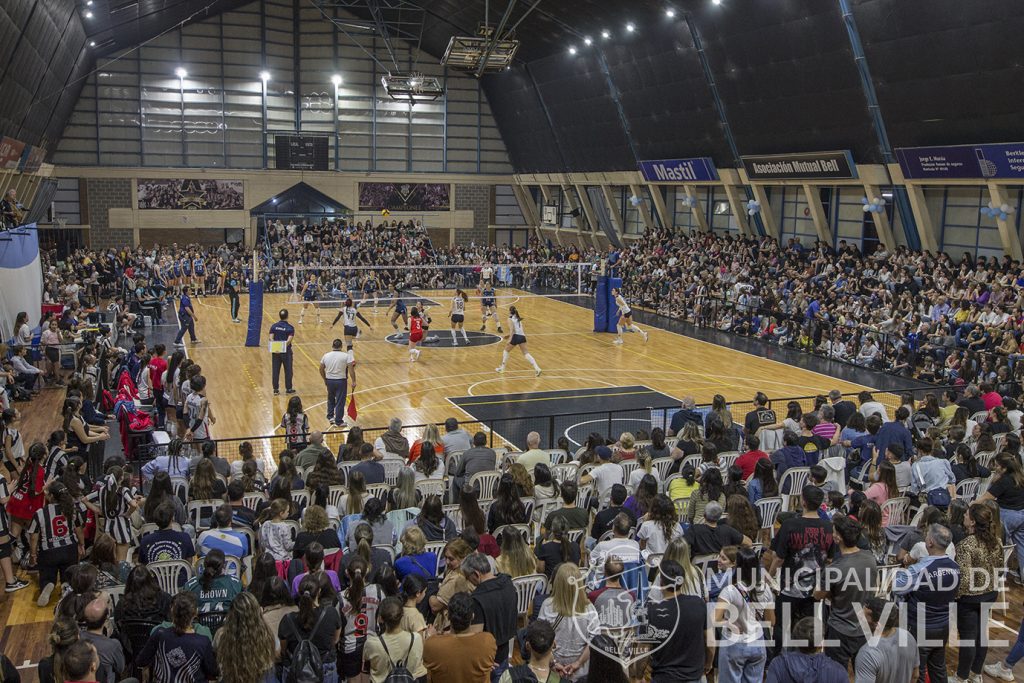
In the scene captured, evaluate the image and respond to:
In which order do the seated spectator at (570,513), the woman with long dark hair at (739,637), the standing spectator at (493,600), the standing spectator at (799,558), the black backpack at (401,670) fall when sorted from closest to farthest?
1. the black backpack at (401,670)
2. the standing spectator at (493,600)
3. the woman with long dark hair at (739,637)
4. the standing spectator at (799,558)
5. the seated spectator at (570,513)

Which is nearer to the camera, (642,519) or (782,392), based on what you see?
(642,519)

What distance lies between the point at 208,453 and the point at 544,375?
1368 centimetres

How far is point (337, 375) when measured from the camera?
723 inches

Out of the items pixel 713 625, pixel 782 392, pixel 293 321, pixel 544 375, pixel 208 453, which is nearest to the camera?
pixel 713 625

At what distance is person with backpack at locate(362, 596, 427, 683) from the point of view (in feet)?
20.2

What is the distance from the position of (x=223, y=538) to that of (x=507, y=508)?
2.76 m

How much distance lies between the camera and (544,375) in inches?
960

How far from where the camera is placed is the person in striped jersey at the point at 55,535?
378 inches

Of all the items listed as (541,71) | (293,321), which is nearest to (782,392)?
(293,321)

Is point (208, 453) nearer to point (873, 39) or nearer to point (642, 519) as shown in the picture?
point (642, 519)

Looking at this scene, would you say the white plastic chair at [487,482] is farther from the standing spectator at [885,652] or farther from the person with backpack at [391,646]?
the standing spectator at [885,652]

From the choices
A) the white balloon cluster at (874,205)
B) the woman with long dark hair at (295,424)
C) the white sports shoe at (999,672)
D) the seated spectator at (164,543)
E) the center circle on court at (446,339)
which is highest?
the white balloon cluster at (874,205)

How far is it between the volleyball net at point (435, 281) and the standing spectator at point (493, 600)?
109ft

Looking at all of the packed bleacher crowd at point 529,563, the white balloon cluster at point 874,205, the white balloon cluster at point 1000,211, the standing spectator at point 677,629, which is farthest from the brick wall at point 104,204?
the standing spectator at point 677,629
